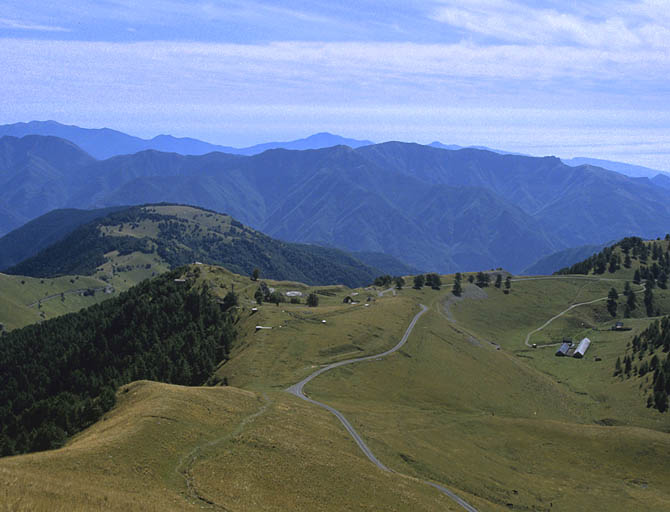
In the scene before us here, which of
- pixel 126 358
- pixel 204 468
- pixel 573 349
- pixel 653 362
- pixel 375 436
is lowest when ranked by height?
pixel 126 358

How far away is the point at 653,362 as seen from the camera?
5679 inches

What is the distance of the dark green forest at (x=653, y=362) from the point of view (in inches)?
5059

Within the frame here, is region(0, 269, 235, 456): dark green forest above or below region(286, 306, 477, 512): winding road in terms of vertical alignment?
below

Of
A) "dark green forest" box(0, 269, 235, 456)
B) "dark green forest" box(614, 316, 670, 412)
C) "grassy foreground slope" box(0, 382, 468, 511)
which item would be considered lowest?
"dark green forest" box(0, 269, 235, 456)

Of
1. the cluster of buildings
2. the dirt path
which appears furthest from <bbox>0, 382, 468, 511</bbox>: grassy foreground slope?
the cluster of buildings

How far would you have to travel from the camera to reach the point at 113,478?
47.8 meters

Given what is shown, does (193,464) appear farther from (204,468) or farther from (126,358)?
(126,358)

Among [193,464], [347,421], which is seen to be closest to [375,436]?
[347,421]

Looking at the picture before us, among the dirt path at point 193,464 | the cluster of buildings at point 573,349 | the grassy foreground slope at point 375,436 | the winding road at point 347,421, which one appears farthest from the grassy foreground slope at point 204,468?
the cluster of buildings at point 573,349

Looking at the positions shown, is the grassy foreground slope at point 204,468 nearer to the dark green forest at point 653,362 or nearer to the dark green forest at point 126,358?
the dark green forest at point 126,358

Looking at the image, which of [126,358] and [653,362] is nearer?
[653,362]

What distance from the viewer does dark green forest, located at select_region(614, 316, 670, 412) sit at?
12850 cm

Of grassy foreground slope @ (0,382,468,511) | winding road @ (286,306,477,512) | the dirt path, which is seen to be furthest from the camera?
winding road @ (286,306,477,512)

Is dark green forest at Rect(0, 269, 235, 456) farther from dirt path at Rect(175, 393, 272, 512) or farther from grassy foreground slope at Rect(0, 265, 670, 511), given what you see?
dirt path at Rect(175, 393, 272, 512)
